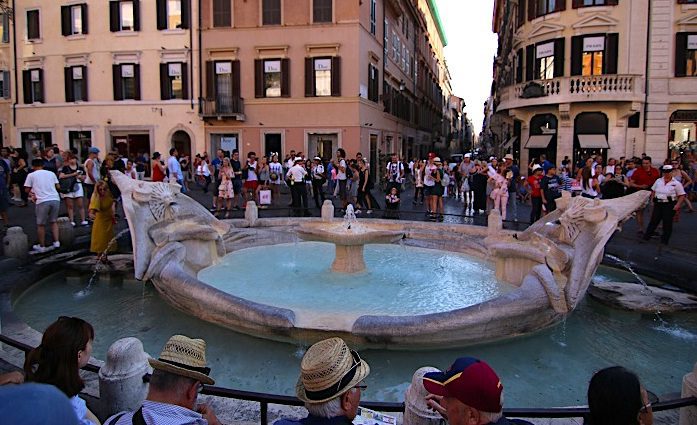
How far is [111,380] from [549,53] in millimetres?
28970

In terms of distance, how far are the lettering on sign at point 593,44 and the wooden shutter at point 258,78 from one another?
1610cm

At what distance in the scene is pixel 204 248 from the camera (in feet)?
31.2

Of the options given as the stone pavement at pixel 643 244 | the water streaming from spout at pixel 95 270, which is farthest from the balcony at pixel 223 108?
the water streaming from spout at pixel 95 270

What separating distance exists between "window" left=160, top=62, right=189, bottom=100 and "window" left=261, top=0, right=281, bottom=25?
16.8 ft

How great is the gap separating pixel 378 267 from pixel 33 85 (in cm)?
3116

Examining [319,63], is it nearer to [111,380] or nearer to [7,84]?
[7,84]

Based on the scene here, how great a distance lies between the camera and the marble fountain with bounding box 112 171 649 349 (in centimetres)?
602

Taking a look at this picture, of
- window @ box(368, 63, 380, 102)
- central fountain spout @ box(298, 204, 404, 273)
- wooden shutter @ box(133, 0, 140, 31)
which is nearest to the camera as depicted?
central fountain spout @ box(298, 204, 404, 273)

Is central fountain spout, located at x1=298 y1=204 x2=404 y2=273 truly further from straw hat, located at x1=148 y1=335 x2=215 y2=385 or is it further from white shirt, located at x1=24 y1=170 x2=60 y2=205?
straw hat, located at x1=148 y1=335 x2=215 y2=385

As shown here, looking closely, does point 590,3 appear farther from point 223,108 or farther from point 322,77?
point 223,108

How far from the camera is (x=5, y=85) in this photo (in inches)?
1366

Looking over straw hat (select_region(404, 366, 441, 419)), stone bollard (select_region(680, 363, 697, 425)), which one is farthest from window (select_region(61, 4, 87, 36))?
stone bollard (select_region(680, 363, 697, 425))

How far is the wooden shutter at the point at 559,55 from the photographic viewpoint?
28.2 m

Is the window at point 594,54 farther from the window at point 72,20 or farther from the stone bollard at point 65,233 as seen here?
the window at point 72,20
